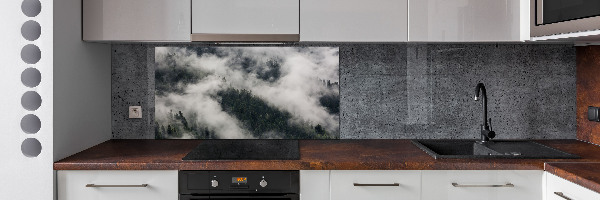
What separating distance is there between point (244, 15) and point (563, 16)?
4.50 feet

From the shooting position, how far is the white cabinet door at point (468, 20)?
2391 millimetres

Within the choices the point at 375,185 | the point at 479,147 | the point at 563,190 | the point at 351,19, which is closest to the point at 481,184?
the point at 563,190

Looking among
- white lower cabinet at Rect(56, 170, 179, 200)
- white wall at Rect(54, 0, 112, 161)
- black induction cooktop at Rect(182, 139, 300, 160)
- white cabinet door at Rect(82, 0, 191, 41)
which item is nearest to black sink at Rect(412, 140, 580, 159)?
black induction cooktop at Rect(182, 139, 300, 160)

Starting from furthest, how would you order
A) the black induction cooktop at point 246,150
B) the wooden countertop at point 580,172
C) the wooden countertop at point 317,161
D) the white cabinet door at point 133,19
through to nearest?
the white cabinet door at point 133,19
the black induction cooktop at point 246,150
the wooden countertop at point 317,161
the wooden countertop at point 580,172

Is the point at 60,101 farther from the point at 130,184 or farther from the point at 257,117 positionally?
the point at 257,117

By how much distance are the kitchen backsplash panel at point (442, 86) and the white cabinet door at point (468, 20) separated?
371 millimetres
